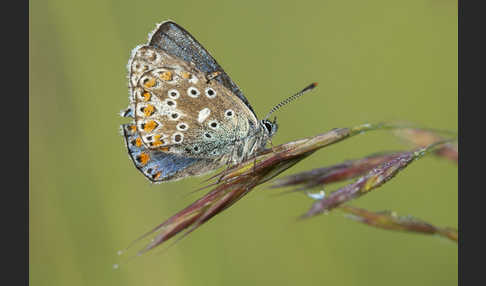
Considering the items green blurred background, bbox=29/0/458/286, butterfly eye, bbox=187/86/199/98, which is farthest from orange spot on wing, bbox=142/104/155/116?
green blurred background, bbox=29/0/458/286

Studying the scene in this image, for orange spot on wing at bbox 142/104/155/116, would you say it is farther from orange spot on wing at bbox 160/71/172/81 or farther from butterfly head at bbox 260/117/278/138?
butterfly head at bbox 260/117/278/138

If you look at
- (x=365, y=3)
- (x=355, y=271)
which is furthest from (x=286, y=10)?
(x=355, y=271)

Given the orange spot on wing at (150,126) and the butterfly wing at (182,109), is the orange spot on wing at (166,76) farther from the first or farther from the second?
the orange spot on wing at (150,126)

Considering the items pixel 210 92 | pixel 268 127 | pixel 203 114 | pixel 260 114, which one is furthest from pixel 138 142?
pixel 260 114

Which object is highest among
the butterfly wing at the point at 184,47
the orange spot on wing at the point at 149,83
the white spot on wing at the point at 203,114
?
the butterfly wing at the point at 184,47

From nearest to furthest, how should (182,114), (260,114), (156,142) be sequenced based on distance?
(156,142)
(182,114)
(260,114)

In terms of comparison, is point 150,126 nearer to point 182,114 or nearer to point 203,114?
point 182,114

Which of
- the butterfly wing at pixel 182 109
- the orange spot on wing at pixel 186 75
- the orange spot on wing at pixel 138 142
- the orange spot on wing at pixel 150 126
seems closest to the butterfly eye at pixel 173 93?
the butterfly wing at pixel 182 109
